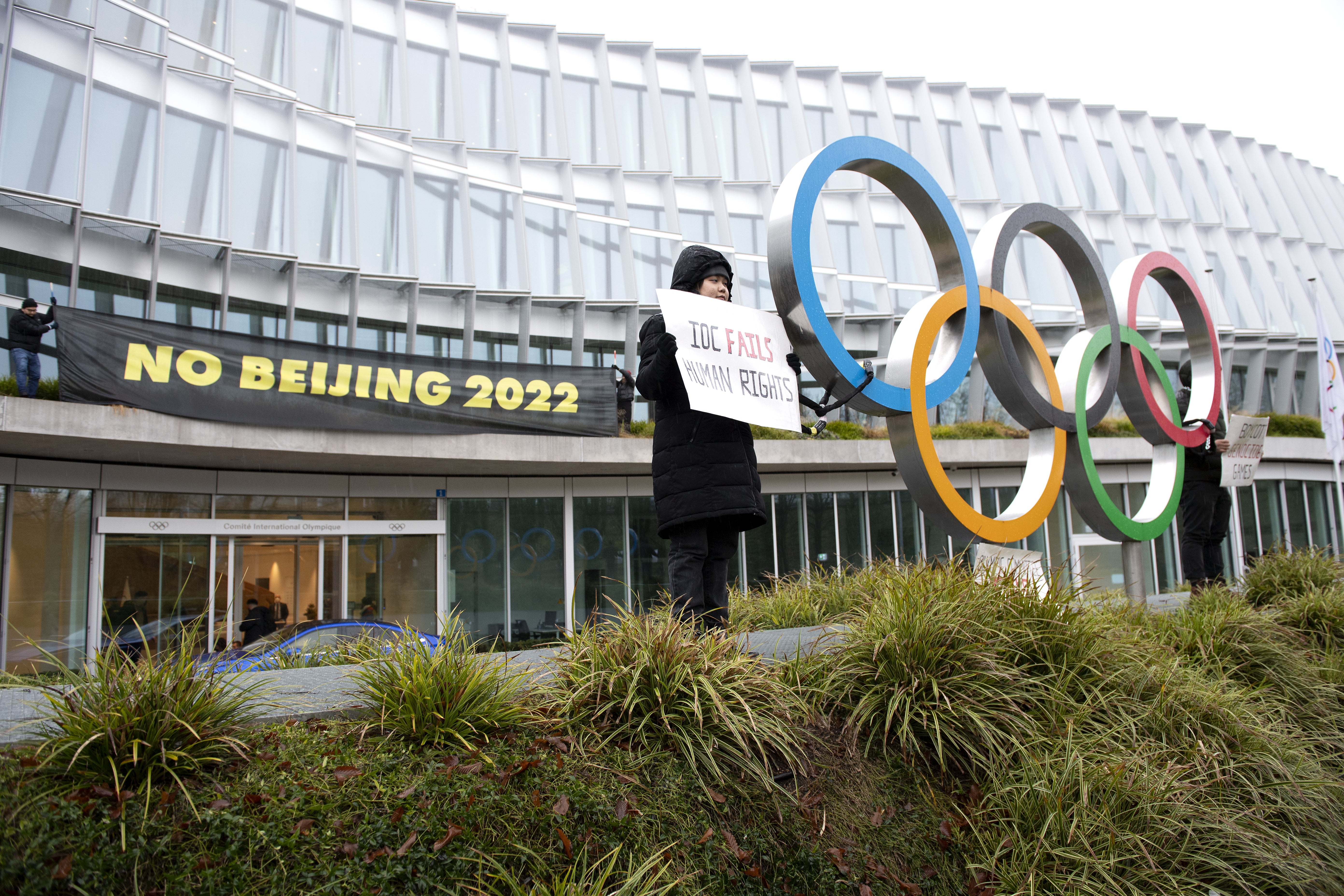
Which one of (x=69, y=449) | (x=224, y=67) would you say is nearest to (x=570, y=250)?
(x=224, y=67)

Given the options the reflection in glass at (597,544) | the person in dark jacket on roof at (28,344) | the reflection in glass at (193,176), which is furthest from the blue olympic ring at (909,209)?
the reflection in glass at (193,176)

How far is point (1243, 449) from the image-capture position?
29.3 ft

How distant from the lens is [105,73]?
49.5ft

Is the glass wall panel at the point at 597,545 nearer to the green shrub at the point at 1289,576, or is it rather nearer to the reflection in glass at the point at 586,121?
the reflection in glass at the point at 586,121

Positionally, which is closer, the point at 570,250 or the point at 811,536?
the point at 811,536

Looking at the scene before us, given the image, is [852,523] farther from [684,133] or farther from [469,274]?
[684,133]

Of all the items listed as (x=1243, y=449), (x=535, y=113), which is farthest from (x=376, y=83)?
(x=1243, y=449)

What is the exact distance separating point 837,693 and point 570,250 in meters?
18.8

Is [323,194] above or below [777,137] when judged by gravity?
below

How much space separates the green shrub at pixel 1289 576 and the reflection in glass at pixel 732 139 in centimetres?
1942

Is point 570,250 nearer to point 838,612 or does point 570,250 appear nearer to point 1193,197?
point 838,612

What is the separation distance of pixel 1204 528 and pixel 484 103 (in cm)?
1953

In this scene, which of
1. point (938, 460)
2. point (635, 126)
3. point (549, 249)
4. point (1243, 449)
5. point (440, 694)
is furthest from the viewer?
point (635, 126)

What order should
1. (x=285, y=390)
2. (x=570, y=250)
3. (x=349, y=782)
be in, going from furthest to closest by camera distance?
(x=570, y=250), (x=285, y=390), (x=349, y=782)
